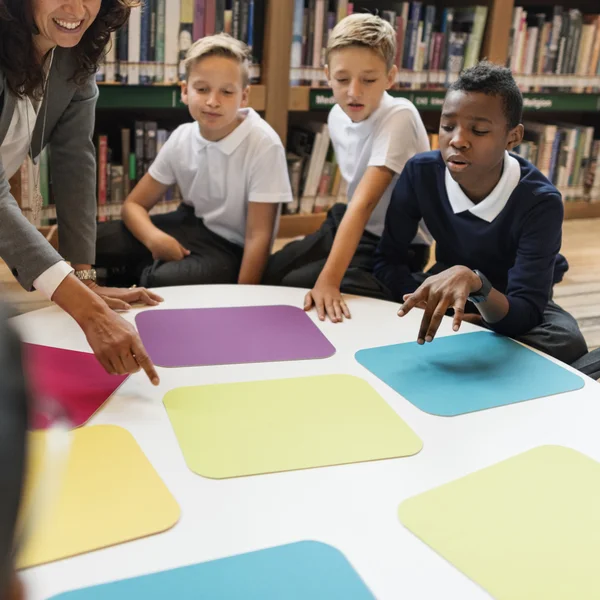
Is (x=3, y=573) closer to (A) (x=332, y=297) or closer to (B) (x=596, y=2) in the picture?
(A) (x=332, y=297)

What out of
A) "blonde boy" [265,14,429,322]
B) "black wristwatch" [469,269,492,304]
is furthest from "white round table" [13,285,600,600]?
"blonde boy" [265,14,429,322]

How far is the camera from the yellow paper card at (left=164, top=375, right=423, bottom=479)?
0.85m

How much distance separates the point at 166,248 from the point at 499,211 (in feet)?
2.85

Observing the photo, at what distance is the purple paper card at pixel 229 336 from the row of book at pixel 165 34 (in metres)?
1.72

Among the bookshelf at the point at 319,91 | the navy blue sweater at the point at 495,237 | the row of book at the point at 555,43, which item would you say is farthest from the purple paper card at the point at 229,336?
the row of book at the point at 555,43

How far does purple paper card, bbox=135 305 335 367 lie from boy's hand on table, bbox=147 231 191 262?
0.59 m

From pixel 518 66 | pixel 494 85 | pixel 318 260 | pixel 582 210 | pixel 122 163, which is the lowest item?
pixel 582 210

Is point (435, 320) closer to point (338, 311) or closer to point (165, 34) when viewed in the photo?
point (338, 311)

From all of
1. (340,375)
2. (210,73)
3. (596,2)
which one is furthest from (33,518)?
(596,2)

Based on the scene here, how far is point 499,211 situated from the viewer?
4.83 feet

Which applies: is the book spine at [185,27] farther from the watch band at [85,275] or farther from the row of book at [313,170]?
the watch band at [85,275]

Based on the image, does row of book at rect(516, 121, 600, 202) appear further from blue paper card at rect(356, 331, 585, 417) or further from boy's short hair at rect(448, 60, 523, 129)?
blue paper card at rect(356, 331, 585, 417)

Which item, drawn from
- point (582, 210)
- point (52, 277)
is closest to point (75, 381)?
point (52, 277)

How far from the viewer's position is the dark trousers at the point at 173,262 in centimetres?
188
